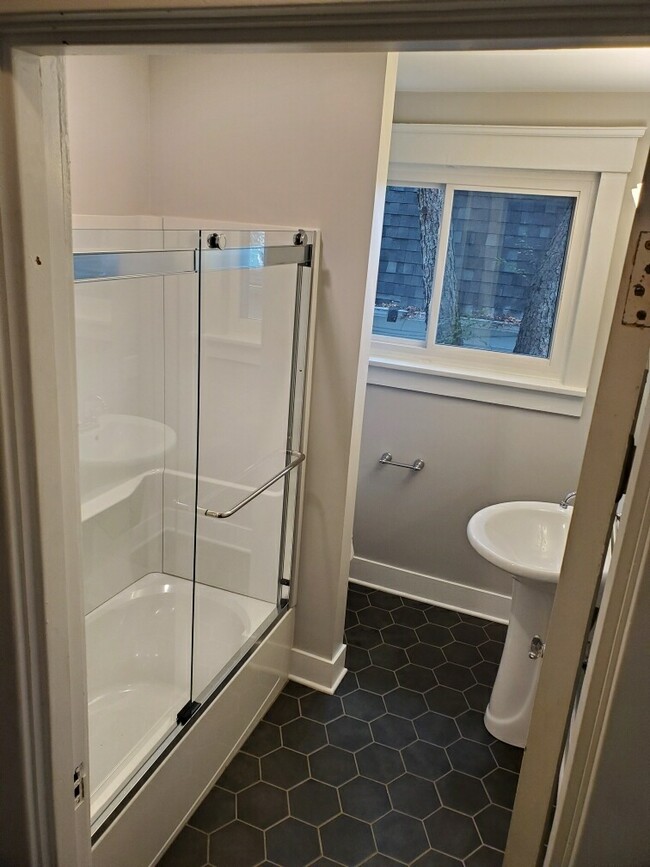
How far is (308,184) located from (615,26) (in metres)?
1.59

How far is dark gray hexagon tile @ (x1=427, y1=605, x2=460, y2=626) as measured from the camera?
116 inches

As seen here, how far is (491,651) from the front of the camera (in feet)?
9.13

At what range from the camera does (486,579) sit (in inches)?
118

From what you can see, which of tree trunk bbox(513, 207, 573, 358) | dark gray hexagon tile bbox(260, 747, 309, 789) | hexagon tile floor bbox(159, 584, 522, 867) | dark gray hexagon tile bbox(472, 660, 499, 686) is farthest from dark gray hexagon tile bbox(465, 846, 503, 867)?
tree trunk bbox(513, 207, 573, 358)

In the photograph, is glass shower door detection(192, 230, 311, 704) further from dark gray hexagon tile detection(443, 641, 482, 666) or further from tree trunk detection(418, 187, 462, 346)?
tree trunk detection(418, 187, 462, 346)

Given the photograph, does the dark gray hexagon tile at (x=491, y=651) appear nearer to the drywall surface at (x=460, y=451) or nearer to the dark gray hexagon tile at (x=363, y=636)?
the drywall surface at (x=460, y=451)

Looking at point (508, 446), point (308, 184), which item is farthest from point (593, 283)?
point (308, 184)

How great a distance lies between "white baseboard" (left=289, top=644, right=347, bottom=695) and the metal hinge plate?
201 cm

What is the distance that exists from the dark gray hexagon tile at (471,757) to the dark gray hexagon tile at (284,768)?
0.50 meters

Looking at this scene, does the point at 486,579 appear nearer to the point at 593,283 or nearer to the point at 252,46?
the point at 593,283

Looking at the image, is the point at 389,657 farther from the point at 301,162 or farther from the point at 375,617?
the point at 301,162

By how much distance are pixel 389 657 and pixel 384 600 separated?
0.44 meters

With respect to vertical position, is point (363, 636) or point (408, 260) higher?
point (408, 260)

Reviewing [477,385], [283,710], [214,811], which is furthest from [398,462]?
[214,811]
